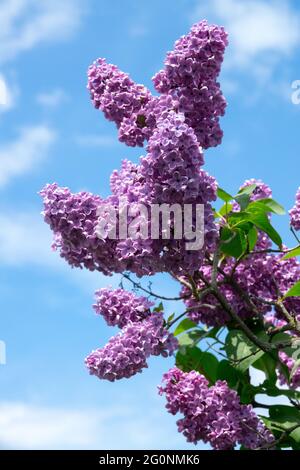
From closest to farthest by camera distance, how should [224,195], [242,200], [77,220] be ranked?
[77,220], [242,200], [224,195]

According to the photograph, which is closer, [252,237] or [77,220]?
[77,220]

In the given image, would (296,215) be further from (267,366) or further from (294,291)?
(267,366)

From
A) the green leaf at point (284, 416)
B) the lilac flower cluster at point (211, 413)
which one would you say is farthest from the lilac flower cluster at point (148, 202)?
the green leaf at point (284, 416)

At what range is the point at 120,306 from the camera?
5.84 m

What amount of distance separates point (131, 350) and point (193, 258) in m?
0.72

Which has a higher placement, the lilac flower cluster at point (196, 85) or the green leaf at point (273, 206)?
the lilac flower cluster at point (196, 85)

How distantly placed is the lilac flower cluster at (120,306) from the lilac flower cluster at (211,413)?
0.47 m

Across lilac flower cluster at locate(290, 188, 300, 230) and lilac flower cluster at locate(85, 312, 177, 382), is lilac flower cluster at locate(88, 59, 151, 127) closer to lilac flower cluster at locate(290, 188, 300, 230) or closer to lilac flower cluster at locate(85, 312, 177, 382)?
lilac flower cluster at locate(85, 312, 177, 382)

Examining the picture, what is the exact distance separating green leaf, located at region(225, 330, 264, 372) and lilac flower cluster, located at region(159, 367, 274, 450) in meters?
0.33

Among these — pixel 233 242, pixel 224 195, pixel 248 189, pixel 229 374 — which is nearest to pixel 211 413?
pixel 229 374

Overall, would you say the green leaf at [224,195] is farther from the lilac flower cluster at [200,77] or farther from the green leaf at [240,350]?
the green leaf at [240,350]

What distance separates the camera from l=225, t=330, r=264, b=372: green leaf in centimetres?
620

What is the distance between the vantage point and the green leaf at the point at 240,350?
6.20 metres
